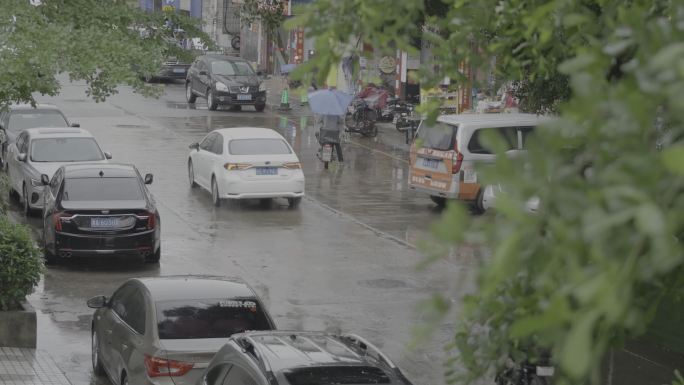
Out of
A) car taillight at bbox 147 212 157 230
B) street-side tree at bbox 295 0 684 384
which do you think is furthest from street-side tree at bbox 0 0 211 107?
street-side tree at bbox 295 0 684 384

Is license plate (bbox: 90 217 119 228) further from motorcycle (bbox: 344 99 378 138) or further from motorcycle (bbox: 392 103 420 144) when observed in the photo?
motorcycle (bbox: 344 99 378 138)

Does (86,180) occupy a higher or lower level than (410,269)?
higher

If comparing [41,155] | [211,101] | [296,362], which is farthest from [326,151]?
[296,362]

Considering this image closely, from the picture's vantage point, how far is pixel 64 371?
43.1 ft

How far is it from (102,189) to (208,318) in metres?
7.35

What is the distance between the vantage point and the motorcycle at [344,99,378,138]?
34312 mm

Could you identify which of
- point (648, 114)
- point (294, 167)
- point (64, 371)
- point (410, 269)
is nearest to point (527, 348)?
point (648, 114)

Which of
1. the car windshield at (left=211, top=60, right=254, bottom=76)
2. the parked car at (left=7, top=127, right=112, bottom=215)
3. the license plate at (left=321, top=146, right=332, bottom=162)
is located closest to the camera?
the parked car at (left=7, top=127, right=112, bottom=215)

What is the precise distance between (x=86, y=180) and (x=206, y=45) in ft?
8.74

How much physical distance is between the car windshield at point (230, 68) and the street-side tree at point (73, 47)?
77.5 feet

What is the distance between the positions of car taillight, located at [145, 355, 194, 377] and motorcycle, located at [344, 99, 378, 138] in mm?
23786

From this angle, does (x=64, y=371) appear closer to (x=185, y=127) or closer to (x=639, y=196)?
(x=639, y=196)

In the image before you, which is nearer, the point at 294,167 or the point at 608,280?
the point at 608,280

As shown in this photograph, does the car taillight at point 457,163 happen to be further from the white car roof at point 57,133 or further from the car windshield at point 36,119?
the car windshield at point 36,119
